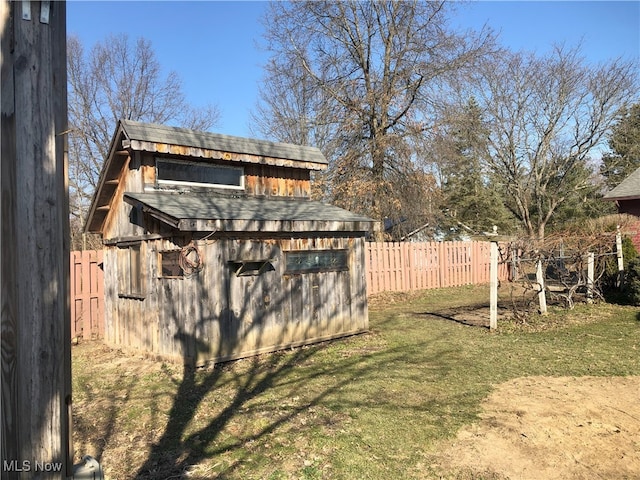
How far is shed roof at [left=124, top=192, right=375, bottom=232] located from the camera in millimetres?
7336

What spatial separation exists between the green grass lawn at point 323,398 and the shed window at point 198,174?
3450 mm

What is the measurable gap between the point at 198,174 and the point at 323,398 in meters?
5.44

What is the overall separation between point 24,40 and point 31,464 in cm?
153

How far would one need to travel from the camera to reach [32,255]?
67.1 inches

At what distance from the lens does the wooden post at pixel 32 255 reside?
5.52 feet

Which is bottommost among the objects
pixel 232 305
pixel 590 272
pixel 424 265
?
pixel 232 305

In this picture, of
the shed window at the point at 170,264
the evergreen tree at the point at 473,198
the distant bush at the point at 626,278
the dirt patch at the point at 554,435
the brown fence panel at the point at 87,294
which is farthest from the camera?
the evergreen tree at the point at 473,198

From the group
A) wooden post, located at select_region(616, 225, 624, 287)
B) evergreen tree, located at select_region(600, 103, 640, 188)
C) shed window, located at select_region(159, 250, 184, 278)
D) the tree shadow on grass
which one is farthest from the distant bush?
evergreen tree, located at select_region(600, 103, 640, 188)

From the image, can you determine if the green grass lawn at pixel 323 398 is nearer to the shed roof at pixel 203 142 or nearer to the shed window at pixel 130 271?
the shed window at pixel 130 271

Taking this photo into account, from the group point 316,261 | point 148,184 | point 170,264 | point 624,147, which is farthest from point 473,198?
point 170,264

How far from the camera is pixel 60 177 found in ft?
5.87

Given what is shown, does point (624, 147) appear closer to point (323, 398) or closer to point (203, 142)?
point (203, 142)

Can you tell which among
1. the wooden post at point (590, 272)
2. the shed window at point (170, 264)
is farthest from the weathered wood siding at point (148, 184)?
the wooden post at point (590, 272)

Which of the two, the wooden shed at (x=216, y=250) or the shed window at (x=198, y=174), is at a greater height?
the shed window at (x=198, y=174)
